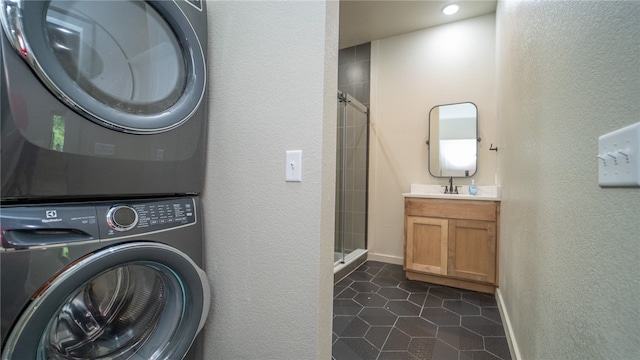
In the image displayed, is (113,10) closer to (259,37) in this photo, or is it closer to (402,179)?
(259,37)

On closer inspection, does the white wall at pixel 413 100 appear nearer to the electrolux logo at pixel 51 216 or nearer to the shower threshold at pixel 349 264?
the shower threshold at pixel 349 264

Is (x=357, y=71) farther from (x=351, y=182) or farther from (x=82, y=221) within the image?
(x=82, y=221)

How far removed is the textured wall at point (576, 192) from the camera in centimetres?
49

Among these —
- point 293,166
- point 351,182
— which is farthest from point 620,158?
point 351,182

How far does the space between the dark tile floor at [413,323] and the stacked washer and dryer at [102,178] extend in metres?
1.00

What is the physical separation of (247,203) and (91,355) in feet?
2.27

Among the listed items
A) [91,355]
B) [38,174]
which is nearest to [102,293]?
[91,355]

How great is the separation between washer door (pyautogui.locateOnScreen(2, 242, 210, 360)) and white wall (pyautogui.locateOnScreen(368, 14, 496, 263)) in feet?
7.80

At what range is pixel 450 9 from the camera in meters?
2.47

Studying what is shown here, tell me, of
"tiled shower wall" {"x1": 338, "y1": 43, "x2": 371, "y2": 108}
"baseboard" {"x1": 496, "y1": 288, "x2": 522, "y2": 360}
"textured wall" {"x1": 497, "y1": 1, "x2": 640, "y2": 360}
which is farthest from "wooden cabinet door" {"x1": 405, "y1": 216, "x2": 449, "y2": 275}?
"tiled shower wall" {"x1": 338, "y1": 43, "x2": 371, "y2": 108}

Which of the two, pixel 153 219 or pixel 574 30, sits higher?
pixel 574 30

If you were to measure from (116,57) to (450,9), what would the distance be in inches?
113

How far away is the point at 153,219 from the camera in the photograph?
855mm

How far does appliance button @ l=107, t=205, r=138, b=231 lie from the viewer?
0.76 meters
